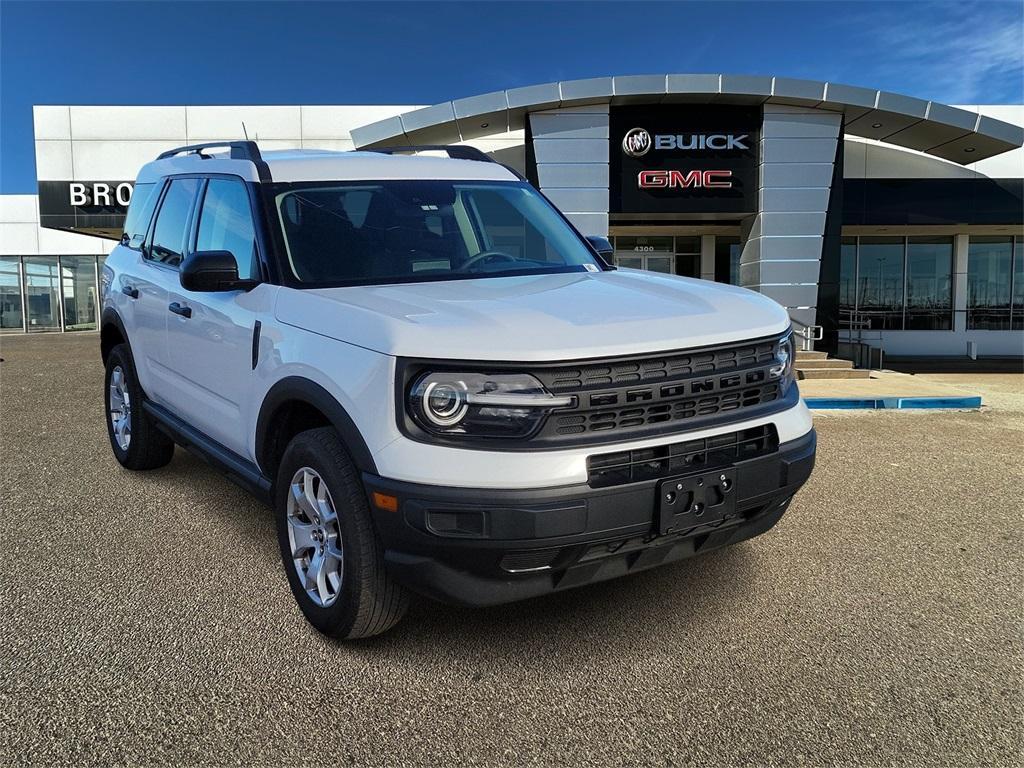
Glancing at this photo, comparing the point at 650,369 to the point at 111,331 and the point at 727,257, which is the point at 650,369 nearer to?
the point at 111,331

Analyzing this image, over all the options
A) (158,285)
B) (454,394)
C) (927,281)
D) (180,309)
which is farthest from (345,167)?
(927,281)

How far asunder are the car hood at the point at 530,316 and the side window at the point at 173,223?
168cm

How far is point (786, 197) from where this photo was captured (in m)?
15.3

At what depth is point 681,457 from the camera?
8.82 feet

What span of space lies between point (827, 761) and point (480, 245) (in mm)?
2637

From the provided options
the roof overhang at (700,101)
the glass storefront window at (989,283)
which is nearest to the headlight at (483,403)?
the roof overhang at (700,101)

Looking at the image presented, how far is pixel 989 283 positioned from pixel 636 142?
469 inches

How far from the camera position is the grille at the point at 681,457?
8.36ft

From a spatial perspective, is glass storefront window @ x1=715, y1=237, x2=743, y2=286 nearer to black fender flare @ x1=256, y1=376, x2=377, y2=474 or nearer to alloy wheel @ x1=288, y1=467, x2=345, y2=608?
black fender flare @ x1=256, y1=376, x2=377, y2=474

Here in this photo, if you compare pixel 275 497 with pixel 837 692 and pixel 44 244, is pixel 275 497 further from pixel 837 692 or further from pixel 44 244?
pixel 44 244

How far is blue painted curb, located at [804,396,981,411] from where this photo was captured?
955cm

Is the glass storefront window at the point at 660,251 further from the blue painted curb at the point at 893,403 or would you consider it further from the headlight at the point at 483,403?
the headlight at the point at 483,403

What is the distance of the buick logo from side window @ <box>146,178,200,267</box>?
12.0 m

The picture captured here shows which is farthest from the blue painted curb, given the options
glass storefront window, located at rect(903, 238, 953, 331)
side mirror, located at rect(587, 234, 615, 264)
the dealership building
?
glass storefront window, located at rect(903, 238, 953, 331)
